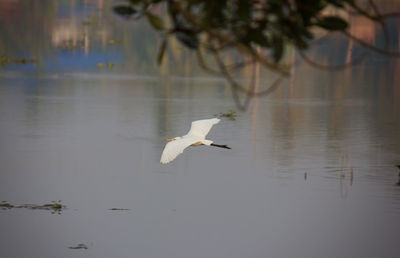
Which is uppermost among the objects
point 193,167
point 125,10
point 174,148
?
point 125,10

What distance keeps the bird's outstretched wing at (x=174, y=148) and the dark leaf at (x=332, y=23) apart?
6.42 meters

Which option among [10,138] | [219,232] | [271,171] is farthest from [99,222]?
[10,138]

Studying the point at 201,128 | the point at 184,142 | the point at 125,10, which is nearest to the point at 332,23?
the point at 125,10

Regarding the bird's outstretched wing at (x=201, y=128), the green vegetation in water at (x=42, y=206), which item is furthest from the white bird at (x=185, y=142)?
the green vegetation in water at (x=42, y=206)

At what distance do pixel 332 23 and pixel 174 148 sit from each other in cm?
669

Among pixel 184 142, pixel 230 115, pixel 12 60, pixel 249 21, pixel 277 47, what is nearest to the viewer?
pixel 249 21

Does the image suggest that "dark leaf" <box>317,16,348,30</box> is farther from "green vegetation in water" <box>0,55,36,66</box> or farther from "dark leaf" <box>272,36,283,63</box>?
"green vegetation in water" <box>0,55,36,66</box>

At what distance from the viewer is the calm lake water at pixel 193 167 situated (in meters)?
7.73

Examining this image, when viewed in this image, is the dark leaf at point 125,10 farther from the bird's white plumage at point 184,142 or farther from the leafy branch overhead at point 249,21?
the bird's white plumage at point 184,142

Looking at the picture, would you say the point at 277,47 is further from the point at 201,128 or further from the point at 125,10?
the point at 201,128

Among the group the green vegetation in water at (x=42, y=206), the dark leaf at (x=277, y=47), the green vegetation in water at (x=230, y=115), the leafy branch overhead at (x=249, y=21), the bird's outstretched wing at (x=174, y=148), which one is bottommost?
the green vegetation in water at (x=42, y=206)

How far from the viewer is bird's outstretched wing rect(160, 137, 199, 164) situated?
9383 millimetres

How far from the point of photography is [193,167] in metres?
10.3

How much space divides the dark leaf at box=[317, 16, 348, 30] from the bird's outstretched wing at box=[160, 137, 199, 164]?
6.42 meters
